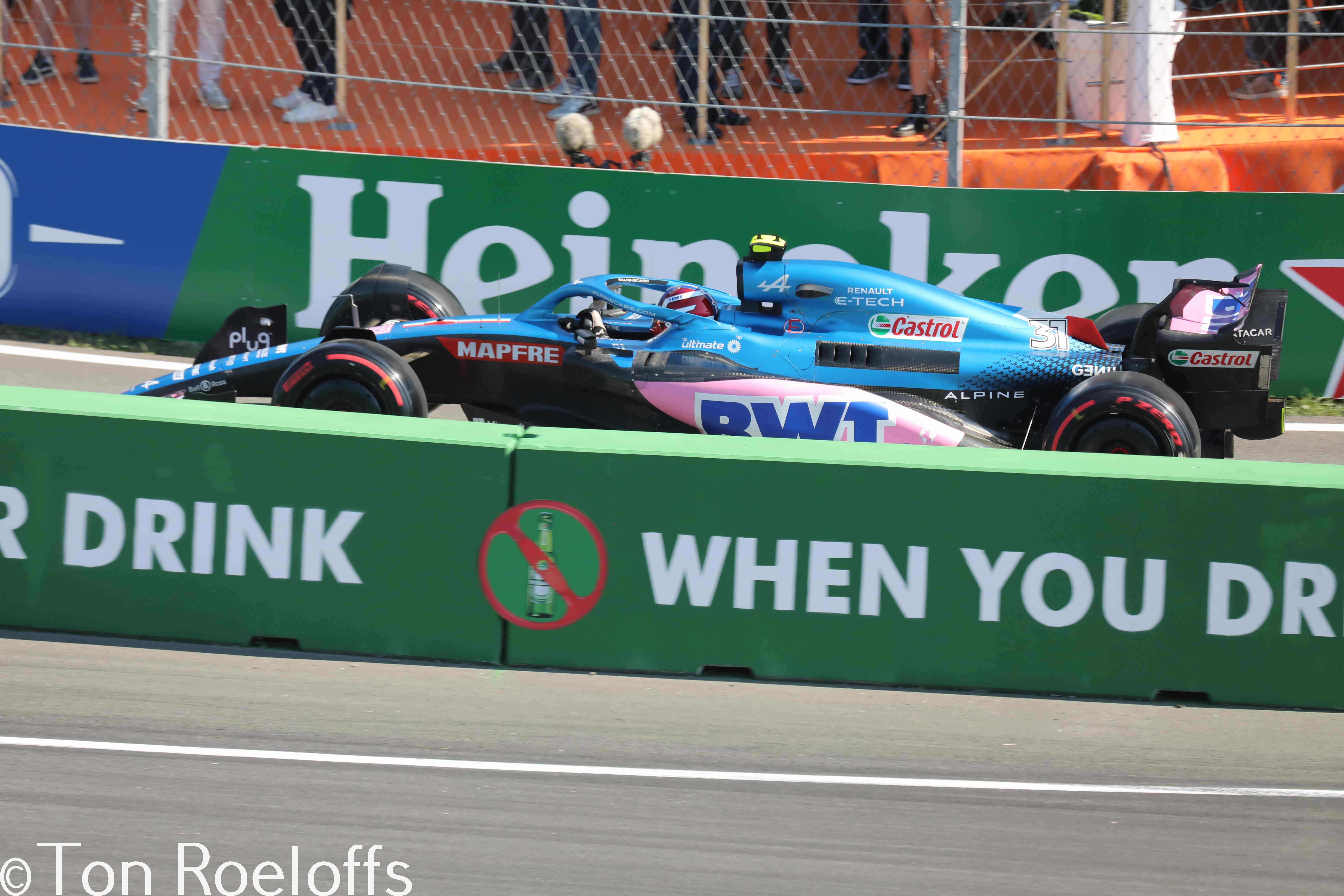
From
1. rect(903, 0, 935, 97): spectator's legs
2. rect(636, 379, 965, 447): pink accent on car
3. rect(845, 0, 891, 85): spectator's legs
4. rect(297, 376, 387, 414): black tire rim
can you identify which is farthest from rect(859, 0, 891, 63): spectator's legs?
rect(297, 376, 387, 414): black tire rim

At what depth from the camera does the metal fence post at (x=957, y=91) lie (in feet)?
28.8

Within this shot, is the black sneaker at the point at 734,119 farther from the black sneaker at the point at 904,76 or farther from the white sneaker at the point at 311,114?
the white sneaker at the point at 311,114

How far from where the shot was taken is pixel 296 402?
282 inches

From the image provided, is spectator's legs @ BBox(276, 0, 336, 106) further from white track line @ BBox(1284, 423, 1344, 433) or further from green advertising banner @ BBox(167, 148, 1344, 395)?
white track line @ BBox(1284, 423, 1344, 433)

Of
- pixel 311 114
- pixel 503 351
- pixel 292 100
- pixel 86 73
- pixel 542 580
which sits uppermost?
pixel 86 73

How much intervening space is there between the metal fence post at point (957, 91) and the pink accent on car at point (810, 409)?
8.63 feet

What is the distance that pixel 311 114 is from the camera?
9836mm

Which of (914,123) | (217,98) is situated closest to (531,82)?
(217,98)

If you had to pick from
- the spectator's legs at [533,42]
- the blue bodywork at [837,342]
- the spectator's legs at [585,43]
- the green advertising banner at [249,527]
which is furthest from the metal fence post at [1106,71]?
the green advertising banner at [249,527]

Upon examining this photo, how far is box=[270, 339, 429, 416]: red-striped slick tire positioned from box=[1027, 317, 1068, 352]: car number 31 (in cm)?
310

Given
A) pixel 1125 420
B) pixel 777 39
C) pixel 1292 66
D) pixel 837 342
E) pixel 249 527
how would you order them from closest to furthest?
pixel 249 527 → pixel 1125 420 → pixel 837 342 → pixel 777 39 → pixel 1292 66

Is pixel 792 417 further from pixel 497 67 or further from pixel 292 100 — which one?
pixel 292 100

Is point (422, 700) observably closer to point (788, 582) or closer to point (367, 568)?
point (367, 568)

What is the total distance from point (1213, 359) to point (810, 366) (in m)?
2.02
